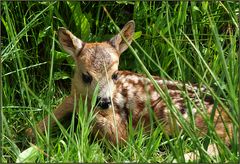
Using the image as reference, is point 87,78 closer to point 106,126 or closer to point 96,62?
point 96,62

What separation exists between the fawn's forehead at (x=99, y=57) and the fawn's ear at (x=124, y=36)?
62 mm

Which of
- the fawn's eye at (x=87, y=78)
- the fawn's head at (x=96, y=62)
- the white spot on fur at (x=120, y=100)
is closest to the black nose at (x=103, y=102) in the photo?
the fawn's head at (x=96, y=62)

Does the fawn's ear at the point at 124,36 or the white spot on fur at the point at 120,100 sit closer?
the fawn's ear at the point at 124,36

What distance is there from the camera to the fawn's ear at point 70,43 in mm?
4215

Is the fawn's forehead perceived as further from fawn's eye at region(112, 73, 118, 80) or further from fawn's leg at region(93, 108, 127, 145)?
fawn's leg at region(93, 108, 127, 145)

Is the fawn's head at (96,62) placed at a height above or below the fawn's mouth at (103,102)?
above

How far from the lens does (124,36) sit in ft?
13.8

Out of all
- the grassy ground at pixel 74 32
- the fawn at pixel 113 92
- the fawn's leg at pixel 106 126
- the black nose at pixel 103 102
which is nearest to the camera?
the black nose at pixel 103 102

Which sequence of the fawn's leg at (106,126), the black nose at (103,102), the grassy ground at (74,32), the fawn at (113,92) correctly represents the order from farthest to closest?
the grassy ground at (74,32) → the fawn's leg at (106,126) → the fawn at (113,92) → the black nose at (103,102)

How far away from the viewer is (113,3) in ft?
Result: 15.5

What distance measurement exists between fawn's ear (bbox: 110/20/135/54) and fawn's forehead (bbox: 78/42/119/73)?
0.06m

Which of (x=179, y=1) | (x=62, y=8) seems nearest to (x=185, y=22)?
(x=179, y=1)

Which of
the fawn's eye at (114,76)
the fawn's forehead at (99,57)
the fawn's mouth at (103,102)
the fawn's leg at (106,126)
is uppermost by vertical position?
the fawn's forehead at (99,57)

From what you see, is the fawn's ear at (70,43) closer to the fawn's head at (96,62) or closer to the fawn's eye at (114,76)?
the fawn's head at (96,62)
